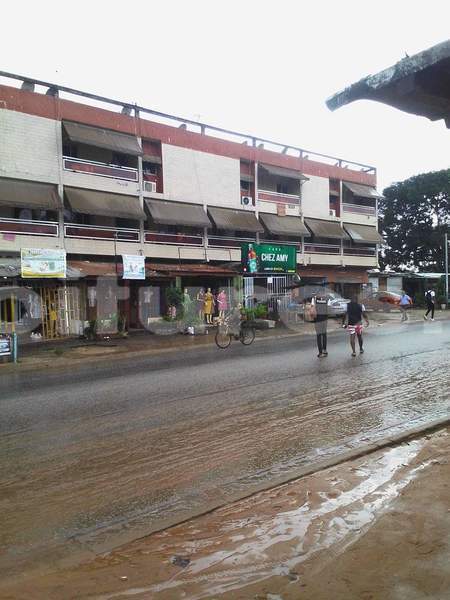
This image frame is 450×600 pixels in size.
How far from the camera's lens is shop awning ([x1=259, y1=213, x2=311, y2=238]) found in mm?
30859

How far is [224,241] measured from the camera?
97.0 ft

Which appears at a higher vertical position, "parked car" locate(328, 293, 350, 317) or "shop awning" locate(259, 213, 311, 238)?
Answer: "shop awning" locate(259, 213, 311, 238)

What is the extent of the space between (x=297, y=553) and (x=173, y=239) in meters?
24.6

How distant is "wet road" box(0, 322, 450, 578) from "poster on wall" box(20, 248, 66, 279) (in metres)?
6.60

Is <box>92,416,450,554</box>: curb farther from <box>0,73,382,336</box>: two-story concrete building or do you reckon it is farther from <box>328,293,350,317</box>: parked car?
<box>328,293,350,317</box>: parked car

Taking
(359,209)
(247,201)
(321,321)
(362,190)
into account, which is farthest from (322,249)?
(321,321)

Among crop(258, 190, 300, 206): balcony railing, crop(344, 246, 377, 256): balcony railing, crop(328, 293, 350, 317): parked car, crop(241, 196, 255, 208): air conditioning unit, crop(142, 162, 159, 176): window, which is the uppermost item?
crop(142, 162, 159, 176): window

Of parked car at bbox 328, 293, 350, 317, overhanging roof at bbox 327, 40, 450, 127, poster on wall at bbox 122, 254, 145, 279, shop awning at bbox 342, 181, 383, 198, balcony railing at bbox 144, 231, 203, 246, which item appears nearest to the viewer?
overhanging roof at bbox 327, 40, 450, 127

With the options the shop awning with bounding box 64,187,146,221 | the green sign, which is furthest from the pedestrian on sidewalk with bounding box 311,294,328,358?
the shop awning with bounding box 64,187,146,221

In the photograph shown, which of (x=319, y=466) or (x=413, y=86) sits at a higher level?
(x=413, y=86)

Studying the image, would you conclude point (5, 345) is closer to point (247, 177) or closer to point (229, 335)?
point (229, 335)

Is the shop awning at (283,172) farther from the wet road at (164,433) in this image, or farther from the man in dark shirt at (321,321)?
the wet road at (164,433)

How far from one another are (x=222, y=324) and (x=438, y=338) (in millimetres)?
7365

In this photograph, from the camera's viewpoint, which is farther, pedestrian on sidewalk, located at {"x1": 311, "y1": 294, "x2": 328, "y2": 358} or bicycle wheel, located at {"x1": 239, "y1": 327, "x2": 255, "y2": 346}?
bicycle wheel, located at {"x1": 239, "y1": 327, "x2": 255, "y2": 346}
